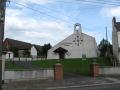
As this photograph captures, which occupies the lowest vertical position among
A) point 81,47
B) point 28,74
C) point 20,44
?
point 28,74

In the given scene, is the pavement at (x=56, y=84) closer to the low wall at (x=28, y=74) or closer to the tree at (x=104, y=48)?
the low wall at (x=28, y=74)

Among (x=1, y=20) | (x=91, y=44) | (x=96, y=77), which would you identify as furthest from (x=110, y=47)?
(x=1, y=20)

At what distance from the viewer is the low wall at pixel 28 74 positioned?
3031cm

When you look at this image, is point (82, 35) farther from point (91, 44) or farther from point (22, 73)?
point (22, 73)

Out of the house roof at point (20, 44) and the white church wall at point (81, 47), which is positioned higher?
the house roof at point (20, 44)

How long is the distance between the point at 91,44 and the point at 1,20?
49868mm

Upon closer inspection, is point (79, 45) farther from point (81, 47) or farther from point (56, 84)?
point (56, 84)

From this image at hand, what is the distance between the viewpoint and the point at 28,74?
1239 inches

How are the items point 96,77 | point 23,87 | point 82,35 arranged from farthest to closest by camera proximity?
point 82,35 < point 96,77 < point 23,87

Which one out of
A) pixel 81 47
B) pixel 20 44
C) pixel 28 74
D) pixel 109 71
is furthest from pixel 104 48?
pixel 28 74

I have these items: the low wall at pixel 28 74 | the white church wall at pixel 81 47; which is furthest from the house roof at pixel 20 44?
the low wall at pixel 28 74

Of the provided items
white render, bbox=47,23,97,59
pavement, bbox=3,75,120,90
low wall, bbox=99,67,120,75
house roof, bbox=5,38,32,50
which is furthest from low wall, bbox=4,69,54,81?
house roof, bbox=5,38,32,50

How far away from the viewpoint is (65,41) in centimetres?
7150

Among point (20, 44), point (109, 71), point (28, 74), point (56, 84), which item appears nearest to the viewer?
point (56, 84)
